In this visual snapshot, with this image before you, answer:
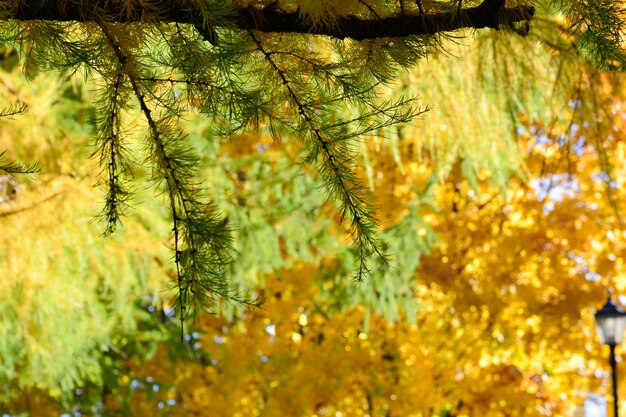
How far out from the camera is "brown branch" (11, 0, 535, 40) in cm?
162

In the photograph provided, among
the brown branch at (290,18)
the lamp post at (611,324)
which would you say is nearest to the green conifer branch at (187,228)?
the brown branch at (290,18)

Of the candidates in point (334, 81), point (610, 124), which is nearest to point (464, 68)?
point (610, 124)

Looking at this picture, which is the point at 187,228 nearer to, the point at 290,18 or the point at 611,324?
the point at 290,18

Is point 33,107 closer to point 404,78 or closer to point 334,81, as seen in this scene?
point 404,78

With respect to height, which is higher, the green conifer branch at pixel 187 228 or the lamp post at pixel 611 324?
the lamp post at pixel 611 324

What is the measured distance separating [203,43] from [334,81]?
0.30m

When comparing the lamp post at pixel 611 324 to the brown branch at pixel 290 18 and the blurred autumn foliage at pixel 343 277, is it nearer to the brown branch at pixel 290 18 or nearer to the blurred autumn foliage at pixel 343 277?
the blurred autumn foliage at pixel 343 277

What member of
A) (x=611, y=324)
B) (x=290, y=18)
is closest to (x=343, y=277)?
(x=611, y=324)

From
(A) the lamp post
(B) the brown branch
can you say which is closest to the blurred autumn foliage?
(A) the lamp post

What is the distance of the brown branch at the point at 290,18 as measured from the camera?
5.33 ft

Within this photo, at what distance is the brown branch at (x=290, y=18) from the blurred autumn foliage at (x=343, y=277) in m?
1.96

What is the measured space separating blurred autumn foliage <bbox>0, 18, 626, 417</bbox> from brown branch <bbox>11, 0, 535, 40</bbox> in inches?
77.3

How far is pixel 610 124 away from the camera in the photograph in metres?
3.43

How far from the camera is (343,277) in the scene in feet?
23.3
